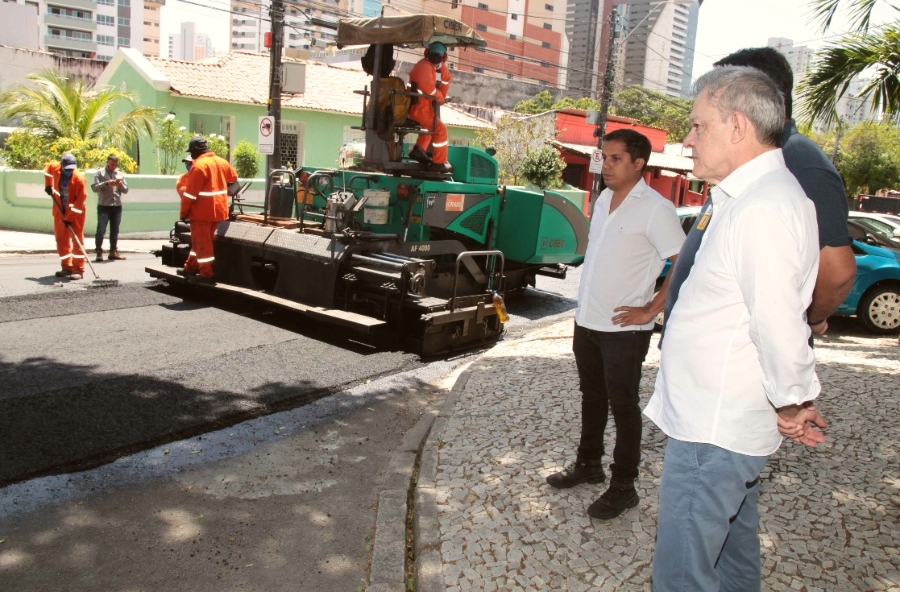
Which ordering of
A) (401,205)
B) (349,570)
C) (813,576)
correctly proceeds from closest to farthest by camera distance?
(813,576) → (349,570) → (401,205)

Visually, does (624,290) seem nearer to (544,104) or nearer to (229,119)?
(229,119)

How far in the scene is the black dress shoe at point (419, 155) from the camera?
9086mm

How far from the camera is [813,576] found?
362cm

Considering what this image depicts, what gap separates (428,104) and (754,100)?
22.1 ft

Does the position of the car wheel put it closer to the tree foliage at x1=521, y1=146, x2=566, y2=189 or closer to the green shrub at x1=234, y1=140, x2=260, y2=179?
the green shrub at x1=234, y1=140, x2=260, y2=179

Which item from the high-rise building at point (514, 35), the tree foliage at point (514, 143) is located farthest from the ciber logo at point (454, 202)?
the high-rise building at point (514, 35)

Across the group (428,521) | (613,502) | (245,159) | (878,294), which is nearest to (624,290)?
(613,502)

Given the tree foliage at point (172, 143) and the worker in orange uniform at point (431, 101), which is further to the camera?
the tree foliage at point (172, 143)

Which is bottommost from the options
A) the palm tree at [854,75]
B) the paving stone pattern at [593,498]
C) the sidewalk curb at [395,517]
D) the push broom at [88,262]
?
the sidewalk curb at [395,517]

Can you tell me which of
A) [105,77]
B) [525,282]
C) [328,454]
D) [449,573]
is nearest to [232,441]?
[328,454]

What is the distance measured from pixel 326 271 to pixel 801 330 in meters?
6.12

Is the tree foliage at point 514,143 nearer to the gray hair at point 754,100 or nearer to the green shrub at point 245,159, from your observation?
the green shrub at point 245,159

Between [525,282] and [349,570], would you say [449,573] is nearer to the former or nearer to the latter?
[349,570]

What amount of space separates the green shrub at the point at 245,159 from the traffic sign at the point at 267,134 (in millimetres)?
6715
